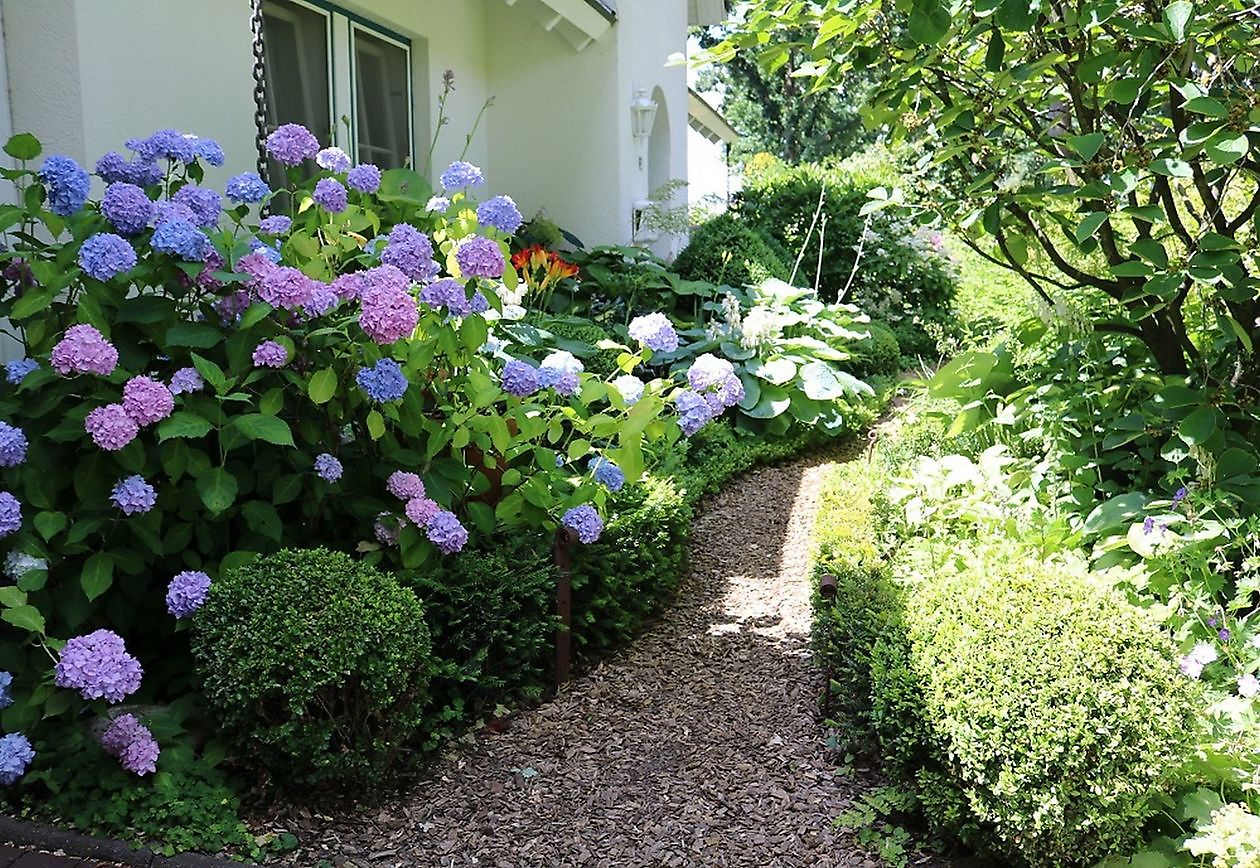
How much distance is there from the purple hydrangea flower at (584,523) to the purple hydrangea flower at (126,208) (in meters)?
1.61

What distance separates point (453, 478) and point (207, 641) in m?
0.95

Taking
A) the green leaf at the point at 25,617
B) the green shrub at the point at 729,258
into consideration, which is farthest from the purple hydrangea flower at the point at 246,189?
the green shrub at the point at 729,258

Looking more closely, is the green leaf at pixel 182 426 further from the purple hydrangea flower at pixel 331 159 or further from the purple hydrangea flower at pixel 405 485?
the purple hydrangea flower at pixel 331 159

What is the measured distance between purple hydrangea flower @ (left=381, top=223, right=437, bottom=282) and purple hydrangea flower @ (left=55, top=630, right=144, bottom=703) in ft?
4.29

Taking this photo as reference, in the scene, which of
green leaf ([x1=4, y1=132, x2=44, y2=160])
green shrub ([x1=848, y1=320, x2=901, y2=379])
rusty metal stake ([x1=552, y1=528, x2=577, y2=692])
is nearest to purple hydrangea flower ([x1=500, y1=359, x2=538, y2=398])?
rusty metal stake ([x1=552, y1=528, x2=577, y2=692])

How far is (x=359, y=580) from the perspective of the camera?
9.26 ft

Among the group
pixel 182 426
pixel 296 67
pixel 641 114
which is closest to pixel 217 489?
pixel 182 426

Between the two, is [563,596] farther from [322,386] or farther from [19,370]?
[19,370]

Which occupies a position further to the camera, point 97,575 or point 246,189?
point 246,189

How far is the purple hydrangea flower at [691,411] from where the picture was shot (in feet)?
11.7

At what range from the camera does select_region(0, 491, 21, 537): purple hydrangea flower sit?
8.66 feet

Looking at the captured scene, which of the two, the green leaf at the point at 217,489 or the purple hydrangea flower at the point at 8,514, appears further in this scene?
the green leaf at the point at 217,489

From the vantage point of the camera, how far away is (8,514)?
265 centimetres

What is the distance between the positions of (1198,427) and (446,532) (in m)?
Answer: 2.47
